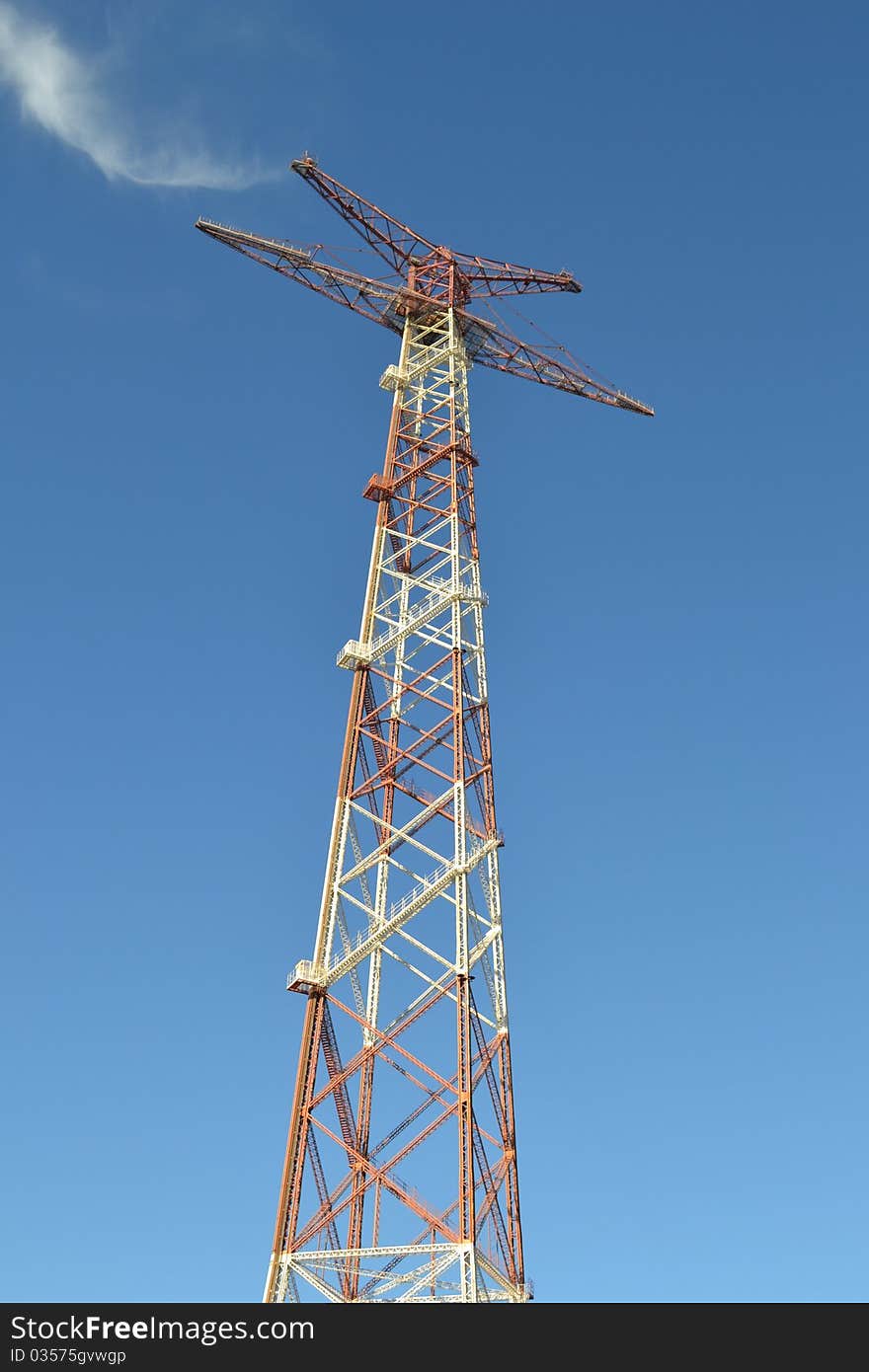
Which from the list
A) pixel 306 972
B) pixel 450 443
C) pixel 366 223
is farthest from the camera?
pixel 366 223

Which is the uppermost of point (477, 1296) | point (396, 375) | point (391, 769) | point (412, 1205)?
point (396, 375)

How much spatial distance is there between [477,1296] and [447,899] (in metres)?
11.6

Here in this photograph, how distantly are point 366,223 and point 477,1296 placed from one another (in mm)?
43229
